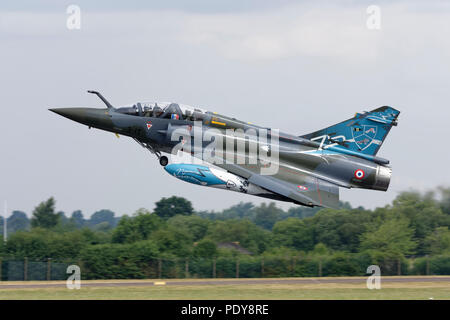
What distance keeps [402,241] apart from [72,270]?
28.7 m

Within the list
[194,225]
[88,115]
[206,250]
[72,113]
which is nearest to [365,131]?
[88,115]

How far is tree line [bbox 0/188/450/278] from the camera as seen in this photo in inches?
1825

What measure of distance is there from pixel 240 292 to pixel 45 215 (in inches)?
2876

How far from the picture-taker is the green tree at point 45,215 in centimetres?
9525

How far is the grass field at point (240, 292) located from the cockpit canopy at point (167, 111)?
727 cm

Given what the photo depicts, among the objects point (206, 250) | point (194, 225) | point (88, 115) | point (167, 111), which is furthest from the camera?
point (194, 225)

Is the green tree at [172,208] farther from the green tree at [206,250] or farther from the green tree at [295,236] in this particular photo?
the green tree at [206,250]

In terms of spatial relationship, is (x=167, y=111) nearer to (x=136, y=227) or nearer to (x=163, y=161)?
(x=163, y=161)

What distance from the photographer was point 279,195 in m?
28.9

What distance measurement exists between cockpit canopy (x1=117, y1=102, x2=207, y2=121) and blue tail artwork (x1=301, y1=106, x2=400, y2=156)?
5.36 m

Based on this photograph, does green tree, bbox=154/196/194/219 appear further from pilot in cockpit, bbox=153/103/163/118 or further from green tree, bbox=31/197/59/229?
pilot in cockpit, bbox=153/103/163/118

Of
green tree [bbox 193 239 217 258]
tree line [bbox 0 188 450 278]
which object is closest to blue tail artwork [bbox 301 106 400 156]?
tree line [bbox 0 188 450 278]

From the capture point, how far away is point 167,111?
3039cm
